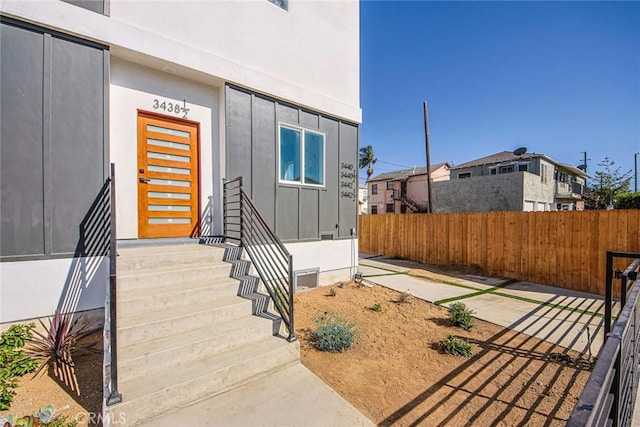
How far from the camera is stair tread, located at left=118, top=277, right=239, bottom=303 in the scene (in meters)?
2.98

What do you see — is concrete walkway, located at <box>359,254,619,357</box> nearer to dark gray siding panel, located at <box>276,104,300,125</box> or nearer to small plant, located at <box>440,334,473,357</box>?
small plant, located at <box>440,334,473,357</box>

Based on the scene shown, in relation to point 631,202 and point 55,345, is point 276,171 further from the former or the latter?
point 631,202

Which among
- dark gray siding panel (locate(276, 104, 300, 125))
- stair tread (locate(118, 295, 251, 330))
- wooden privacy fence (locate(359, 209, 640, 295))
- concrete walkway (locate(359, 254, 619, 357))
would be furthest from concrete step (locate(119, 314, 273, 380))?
wooden privacy fence (locate(359, 209, 640, 295))

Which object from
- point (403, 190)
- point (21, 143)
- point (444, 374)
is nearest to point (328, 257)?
point (444, 374)

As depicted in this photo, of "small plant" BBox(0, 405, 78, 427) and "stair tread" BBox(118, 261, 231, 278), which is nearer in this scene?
"small plant" BBox(0, 405, 78, 427)

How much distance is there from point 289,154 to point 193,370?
4.29 meters

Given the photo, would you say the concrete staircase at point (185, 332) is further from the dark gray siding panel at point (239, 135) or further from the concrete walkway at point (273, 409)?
the dark gray siding panel at point (239, 135)

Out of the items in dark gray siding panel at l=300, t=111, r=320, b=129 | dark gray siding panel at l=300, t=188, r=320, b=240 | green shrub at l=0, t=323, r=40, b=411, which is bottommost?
green shrub at l=0, t=323, r=40, b=411

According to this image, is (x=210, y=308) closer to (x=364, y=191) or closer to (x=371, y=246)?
(x=371, y=246)

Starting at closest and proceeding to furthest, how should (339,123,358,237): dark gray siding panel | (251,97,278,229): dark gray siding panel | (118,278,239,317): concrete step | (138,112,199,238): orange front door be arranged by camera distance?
(118,278,239,317): concrete step < (138,112,199,238): orange front door < (251,97,278,229): dark gray siding panel < (339,123,358,237): dark gray siding panel

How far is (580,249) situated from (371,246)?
281 inches

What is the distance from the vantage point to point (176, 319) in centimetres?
282

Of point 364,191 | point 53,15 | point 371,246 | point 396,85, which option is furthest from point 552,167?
point 53,15

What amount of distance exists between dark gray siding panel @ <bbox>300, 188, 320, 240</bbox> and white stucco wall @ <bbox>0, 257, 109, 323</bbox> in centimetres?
341
